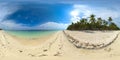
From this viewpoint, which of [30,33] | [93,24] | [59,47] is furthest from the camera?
[59,47]

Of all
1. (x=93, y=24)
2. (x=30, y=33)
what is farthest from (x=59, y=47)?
(x=93, y=24)

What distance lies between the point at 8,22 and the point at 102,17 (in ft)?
5.12

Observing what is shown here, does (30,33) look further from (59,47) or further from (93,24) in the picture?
(93,24)

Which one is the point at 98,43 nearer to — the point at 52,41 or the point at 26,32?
the point at 52,41

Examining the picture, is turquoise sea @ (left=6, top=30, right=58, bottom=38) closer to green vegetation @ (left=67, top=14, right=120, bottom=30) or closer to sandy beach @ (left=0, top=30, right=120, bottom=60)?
sandy beach @ (left=0, top=30, right=120, bottom=60)

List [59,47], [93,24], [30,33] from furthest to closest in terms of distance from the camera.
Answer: [59,47] < [93,24] < [30,33]

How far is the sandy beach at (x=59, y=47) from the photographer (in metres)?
5.56

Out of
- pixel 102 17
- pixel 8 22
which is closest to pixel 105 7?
pixel 102 17

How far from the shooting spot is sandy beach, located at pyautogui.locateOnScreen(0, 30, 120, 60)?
5559mm

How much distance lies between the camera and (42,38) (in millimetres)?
5582

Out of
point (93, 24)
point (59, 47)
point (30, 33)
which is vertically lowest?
point (59, 47)

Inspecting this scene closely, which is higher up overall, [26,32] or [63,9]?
[63,9]

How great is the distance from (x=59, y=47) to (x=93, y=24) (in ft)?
2.31

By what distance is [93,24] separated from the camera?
5.52 meters
